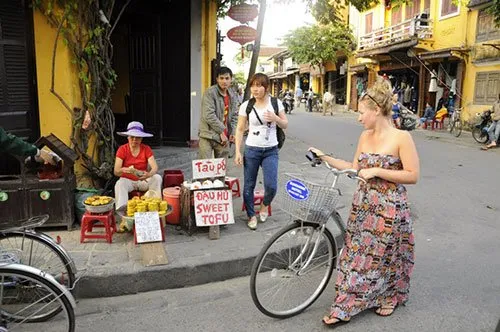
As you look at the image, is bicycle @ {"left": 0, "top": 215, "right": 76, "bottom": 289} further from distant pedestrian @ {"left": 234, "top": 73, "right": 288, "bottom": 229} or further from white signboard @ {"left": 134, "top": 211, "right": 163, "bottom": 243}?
distant pedestrian @ {"left": 234, "top": 73, "right": 288, "bottom": 229}

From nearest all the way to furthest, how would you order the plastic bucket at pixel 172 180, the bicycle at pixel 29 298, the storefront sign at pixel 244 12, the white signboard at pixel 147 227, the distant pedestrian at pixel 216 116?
the bicycle at pixel 29 298
the white signboard at pixel 147 227
the distant pedestrian at pixel 216 116
the plastic bucket at pixel 172 180
the storefront sign at pixel 244 12

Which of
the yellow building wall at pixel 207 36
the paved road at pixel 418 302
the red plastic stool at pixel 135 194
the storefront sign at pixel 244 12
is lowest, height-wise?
the paved road at pixel 418 302

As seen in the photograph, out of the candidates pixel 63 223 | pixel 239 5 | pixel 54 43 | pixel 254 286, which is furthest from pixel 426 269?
pixel 239 5

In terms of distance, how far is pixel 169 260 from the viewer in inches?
158

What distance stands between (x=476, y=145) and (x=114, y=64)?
36.2 ft

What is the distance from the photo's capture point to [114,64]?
9.95 meters

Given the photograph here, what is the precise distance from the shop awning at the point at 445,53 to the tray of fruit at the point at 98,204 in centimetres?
1756

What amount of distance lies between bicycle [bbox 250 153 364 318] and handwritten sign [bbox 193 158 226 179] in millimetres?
1645

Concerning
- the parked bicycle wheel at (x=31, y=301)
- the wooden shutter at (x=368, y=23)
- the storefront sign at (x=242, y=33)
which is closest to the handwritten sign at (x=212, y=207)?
the parked bicycle wheel at (x=31, y=301)

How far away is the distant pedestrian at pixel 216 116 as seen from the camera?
5.34 m

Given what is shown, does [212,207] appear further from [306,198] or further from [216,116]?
[306,198]

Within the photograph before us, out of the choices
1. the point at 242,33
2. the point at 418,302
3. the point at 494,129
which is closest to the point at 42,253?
the point at 418,302

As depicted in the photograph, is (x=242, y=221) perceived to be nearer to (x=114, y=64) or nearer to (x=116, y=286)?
(x=116, y=286)

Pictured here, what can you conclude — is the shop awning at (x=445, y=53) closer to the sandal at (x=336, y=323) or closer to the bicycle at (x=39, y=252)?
the sandal at (x=336, y=323)
